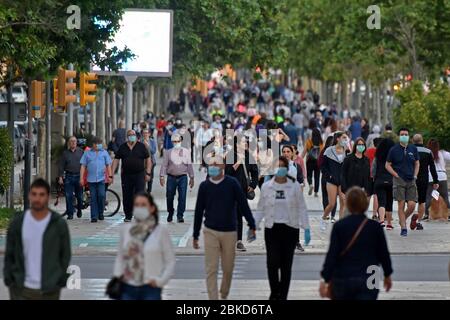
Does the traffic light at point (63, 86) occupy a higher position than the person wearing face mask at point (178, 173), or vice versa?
the traffic light at point (63, 86)

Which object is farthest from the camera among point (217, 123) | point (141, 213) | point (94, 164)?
point (217, 123)

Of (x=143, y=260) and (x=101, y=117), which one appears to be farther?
(x=101, y=117)

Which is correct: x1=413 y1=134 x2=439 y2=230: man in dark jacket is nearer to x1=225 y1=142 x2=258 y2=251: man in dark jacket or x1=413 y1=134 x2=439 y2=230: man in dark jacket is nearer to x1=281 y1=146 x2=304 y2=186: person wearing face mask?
x1=281 y1=146 x2=304 y2=186: person wearing face mask

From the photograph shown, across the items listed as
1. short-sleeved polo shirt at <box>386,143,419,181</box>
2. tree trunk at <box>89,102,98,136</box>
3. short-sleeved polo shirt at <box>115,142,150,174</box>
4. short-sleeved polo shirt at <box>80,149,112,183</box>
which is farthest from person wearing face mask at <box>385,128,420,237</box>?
tree trunk at <box>89,102,98,136</box>

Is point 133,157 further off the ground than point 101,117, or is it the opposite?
point 101,117

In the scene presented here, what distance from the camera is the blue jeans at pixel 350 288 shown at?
554 inches

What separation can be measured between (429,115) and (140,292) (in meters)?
27.4

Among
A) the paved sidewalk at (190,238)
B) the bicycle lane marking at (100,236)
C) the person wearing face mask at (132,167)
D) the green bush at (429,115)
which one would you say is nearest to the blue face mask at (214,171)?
the paved sidewalk at (190,238)

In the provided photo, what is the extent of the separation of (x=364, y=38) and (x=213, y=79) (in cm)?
8442

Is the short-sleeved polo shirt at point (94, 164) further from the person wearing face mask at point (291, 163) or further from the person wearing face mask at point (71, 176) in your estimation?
the person wearing face mask at point (291, 163)

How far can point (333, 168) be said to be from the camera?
93.7ft

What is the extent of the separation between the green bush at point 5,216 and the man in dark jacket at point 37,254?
1412 cm

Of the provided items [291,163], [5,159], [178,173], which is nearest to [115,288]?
[291,163]

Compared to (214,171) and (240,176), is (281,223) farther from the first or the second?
(240,176)
